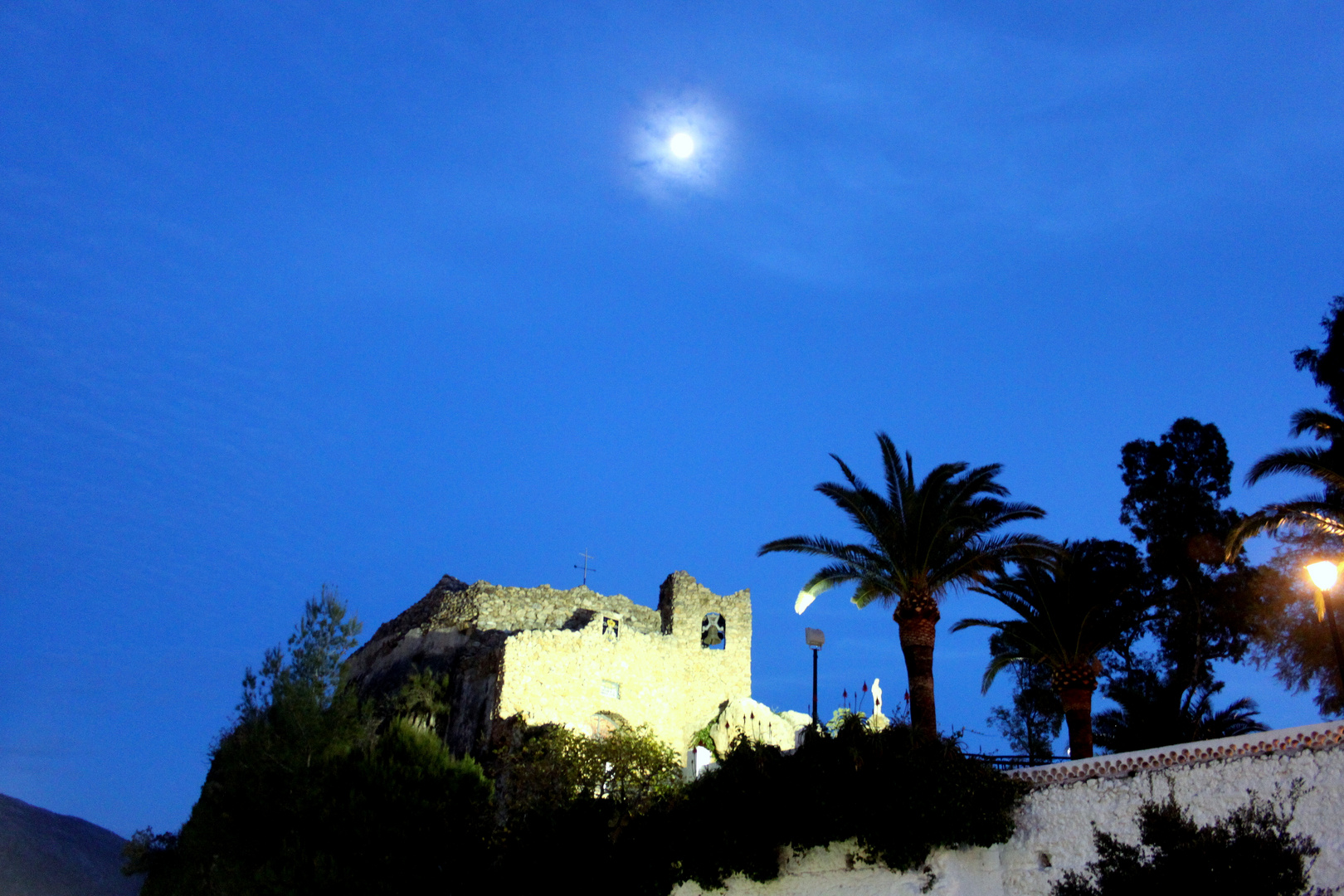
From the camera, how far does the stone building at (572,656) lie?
28.6 m

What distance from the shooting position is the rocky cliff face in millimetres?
38656

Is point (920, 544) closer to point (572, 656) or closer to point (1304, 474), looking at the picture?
point (1304, 474)

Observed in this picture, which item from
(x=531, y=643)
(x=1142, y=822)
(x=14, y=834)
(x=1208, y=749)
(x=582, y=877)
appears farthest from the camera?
(x=14, y=834)

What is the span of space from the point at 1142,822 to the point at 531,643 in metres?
18.8

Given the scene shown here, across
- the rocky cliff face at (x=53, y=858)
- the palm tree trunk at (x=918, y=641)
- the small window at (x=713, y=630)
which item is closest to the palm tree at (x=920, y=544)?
the palm tree trunk at (x=918, y=641)

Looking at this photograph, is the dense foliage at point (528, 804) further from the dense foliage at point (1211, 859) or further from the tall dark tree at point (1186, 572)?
the tall dark tree at point (1186, 572)

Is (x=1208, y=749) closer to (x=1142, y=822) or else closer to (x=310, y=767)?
(x=1142, y=822)

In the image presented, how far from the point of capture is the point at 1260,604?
26.8 m

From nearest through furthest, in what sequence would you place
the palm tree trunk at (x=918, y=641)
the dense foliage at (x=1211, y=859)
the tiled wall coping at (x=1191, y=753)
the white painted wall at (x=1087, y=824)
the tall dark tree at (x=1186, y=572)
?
the dense foliage at (x=1211, y=859), the white painted wall at (x=1087, y=824), the tiled wall coping at (x=1191, y=753), the palm tree trunk at (x=918, y=641), the tall dark tree at (x=1186, y=572)

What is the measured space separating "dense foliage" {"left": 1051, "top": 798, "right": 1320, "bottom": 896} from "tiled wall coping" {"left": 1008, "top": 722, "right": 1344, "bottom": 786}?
1.02 meters

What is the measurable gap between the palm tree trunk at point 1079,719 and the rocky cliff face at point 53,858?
35153 millimetres

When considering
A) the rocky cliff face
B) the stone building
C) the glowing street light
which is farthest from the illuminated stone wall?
the rocky cliff face

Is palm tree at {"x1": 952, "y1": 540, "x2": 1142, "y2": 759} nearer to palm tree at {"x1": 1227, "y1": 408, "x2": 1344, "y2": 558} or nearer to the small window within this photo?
palm tree at {"x1": 1227, "y1": 408, "x2": 1344, "y2": 558}

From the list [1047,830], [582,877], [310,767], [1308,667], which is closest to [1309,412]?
[1308,667]
